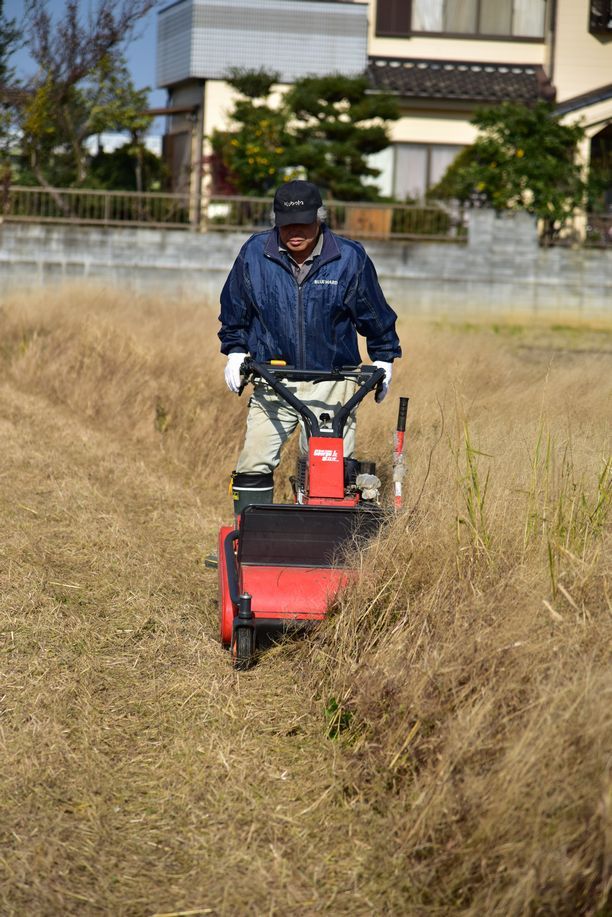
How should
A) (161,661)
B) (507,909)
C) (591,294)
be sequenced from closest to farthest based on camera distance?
1. (507,909)
2. (161,661)
3. (591,294)

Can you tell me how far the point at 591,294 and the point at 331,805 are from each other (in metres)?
17.6

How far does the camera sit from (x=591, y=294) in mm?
20391

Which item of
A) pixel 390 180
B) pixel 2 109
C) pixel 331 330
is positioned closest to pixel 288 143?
pixel 390 180

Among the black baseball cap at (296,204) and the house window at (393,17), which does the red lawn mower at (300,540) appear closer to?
the black baseball cap at (296,204)

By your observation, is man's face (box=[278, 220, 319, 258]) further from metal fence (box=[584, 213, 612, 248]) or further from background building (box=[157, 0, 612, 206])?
background building (box=[157, 0, 612, 206])

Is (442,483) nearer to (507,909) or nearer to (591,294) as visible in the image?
(507,909)

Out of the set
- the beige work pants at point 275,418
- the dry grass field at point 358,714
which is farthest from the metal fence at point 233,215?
the beige work pants at point 275,418

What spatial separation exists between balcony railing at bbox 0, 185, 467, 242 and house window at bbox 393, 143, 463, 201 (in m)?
5.73

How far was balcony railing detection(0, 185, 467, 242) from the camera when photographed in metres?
20.4

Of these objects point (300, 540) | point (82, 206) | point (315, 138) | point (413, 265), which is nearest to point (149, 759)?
point (300, 540)

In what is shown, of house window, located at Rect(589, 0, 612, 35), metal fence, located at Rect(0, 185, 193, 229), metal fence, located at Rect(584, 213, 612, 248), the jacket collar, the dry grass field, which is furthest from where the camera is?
house window, located at Rect(589, 0, 612, 35)

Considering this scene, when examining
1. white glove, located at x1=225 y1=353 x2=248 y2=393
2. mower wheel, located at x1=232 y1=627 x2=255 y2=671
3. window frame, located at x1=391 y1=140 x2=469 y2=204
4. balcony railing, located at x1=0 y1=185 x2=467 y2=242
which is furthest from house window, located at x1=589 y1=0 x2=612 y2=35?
mower wheel, located at x1=232 y1=627 x2=255 y2=671

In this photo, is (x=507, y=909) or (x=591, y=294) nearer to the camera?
(x=507, y=909)

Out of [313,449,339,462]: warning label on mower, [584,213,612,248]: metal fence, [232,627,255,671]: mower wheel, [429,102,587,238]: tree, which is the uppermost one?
[429,102,587,238]: tree
